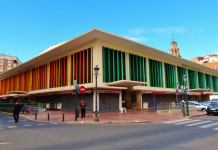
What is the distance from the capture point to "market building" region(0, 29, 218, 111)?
94.0 feet

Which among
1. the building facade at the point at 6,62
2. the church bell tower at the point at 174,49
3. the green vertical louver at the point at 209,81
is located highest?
the church bell tower at the point at 174,49

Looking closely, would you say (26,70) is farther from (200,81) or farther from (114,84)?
(200,81)

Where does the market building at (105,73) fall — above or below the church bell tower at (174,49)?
below

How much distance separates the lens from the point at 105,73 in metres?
29.2

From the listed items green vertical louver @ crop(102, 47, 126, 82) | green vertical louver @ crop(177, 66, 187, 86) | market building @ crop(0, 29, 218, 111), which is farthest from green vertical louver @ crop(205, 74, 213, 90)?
green vertical louver @ crop(102, 47, 126, 82)

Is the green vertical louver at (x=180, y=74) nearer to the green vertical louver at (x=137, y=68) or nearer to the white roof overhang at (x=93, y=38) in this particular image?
the white roof overhang at (x=93, y=38)

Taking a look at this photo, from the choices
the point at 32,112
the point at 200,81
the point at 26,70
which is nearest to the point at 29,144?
the point at 32,112

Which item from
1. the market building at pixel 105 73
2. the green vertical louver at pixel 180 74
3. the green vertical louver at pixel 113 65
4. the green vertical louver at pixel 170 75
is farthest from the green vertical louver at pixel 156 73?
the green vertical louver at pixel 113 65

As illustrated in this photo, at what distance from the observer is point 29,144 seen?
7.81m

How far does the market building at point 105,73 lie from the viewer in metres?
28.7

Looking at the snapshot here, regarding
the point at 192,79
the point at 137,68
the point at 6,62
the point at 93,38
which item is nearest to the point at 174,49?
the point at 192,79

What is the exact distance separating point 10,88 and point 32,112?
127 ft

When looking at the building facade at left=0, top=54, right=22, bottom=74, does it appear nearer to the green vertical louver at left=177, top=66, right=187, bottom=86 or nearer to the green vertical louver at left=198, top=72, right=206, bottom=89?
the green vertical louver at left=177, top=66, right=187, bottom=86

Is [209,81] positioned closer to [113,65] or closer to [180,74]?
[180,74]
